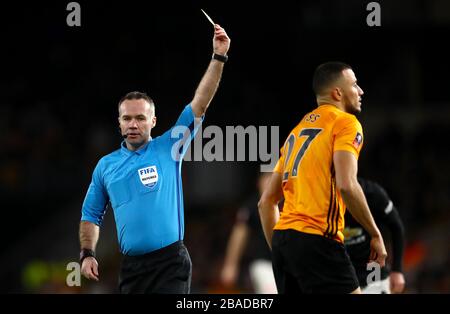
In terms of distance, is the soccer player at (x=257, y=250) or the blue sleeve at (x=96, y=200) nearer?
the blue sleeve at (x=96, y=200)

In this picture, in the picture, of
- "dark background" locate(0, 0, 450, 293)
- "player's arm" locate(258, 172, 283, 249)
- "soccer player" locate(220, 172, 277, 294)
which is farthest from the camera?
"dark background" locate(0, 0, 450, 293)

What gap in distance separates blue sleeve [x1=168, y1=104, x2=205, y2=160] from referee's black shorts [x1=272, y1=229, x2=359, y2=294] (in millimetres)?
1063

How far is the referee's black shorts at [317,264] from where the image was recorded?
18.6 ft

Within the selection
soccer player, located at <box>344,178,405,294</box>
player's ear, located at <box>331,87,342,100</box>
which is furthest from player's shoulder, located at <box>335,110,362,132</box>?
soccer player, located at <box>344,178,405,294</box>

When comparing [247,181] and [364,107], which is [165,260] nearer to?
[247,181]

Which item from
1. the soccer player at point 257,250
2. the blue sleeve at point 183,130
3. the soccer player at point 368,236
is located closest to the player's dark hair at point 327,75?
the blue sleeve at point 183,130

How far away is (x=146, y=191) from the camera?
20.0 feet

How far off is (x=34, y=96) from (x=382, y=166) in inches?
278

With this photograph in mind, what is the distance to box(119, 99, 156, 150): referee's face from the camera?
6215mm

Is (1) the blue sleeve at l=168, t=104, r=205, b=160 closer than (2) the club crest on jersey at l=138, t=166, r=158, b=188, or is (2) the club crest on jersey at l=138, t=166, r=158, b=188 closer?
(2) the club crest on jersey at l=138, t=166, r=158, b=188

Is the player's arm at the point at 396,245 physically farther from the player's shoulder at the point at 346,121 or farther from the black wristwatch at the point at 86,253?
the black wristwatch at the point at 86,253

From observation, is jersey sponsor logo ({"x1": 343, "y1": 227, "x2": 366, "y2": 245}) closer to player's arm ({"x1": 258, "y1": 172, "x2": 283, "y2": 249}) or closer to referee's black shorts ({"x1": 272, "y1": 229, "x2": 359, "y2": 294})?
player's arm ({"x1": 258, "y1": 172, "x2": 283, "y2": 249})

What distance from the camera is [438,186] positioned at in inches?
577

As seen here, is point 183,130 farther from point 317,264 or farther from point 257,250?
point 257,250
